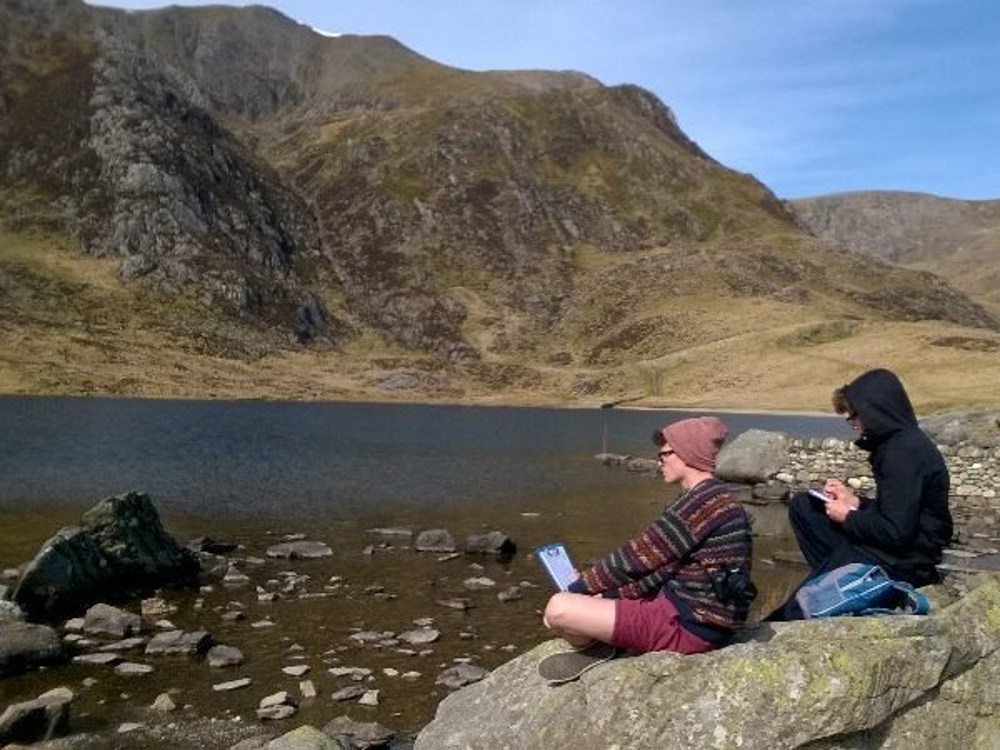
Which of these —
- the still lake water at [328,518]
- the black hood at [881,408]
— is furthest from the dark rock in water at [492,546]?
the black hood at [881,408]

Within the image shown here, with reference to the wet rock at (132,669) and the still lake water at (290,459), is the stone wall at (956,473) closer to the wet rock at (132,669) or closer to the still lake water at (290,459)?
the still lake water at (290,459)

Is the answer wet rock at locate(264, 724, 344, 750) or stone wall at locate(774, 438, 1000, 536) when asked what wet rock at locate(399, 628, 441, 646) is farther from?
stone wall at locate(774, 438, 1000, 536)

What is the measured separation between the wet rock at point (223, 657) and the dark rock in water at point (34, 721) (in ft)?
11.9

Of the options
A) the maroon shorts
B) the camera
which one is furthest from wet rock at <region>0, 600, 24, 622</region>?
the camera

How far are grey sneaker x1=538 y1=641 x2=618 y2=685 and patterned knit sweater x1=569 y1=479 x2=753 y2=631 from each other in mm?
686

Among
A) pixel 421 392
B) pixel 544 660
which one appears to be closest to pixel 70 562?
pixel 544 660

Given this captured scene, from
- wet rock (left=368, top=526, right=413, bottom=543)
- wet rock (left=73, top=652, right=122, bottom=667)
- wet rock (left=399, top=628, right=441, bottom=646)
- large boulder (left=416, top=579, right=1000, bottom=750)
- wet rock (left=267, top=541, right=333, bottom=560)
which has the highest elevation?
large boulder (left=416, top=579, right=1000, bottom=750)

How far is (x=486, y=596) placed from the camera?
82.8 ft

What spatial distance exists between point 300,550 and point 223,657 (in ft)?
38.8

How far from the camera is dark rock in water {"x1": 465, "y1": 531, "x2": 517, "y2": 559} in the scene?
3152 centimetres

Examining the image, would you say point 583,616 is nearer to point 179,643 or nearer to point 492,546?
point 179,643

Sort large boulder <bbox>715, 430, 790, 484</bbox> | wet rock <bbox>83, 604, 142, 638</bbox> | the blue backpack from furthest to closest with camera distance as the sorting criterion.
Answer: large boulder <bbox>715, 430, 790, 484</bbox> < wet rock <bbox>83, 604, 142, 638</bbox> < the blue backpack

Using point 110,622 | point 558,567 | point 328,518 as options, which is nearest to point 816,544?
point 558,567

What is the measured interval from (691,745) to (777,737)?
2.68 feet
